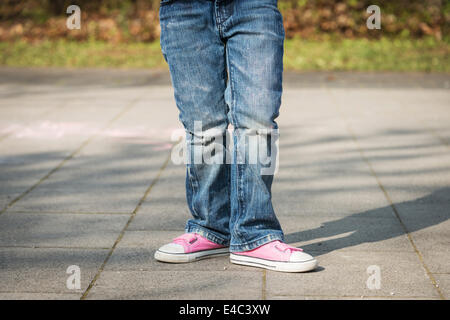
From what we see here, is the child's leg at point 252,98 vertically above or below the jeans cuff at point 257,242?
above

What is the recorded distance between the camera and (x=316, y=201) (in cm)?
398

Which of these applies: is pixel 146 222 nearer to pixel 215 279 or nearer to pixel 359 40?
pixel 215 279

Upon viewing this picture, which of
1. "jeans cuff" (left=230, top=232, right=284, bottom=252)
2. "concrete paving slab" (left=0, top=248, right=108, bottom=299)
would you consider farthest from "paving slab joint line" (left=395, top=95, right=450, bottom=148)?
"concrete paving slab" (left=0, top=248, right=108, bottom=299)

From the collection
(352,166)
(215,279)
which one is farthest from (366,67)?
(215,279)

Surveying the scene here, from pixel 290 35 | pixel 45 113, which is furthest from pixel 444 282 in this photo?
pixel 290 35

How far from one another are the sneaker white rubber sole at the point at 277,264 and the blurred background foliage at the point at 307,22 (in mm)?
A: 10397

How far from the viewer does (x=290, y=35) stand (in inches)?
510

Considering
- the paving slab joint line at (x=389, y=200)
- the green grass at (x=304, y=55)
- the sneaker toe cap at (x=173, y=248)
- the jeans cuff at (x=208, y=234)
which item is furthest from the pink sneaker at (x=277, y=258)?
the green grass at (x=304, y=55)

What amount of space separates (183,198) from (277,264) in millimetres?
1299

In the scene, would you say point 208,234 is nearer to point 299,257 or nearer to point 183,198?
point 299,257

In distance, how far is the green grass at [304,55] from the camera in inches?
396

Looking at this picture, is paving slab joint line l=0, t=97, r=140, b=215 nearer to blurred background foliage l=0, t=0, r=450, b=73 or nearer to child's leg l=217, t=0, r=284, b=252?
child's leg l=217, t=0, r=284, b=252

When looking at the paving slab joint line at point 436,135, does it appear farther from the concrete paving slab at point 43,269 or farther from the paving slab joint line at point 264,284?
the concrete paving slab at point 43,269

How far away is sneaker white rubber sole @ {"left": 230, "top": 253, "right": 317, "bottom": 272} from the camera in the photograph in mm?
2824
